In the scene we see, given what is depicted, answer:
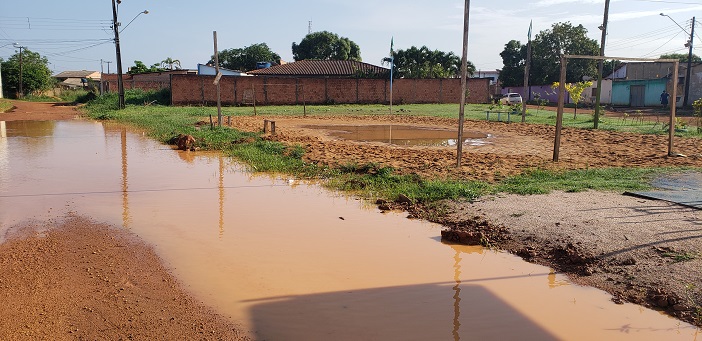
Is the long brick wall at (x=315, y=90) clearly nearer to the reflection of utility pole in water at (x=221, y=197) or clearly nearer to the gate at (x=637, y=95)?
the gate at (x=637, y=95)

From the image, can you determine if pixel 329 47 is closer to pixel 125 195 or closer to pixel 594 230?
pixel 125 195

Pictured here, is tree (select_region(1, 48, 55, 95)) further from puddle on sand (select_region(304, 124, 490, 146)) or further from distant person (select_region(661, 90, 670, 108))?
distant person (select_region(661, 90, 670, 108))

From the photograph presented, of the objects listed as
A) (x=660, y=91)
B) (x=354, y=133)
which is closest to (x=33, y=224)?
(x=354, y=133)

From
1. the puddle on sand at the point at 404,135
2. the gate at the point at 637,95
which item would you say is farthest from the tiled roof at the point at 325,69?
the puddle on sand at the point at 404,135

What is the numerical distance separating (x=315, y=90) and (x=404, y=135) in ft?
87.0

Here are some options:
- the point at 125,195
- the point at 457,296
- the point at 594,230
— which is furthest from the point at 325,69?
the point at 457,296

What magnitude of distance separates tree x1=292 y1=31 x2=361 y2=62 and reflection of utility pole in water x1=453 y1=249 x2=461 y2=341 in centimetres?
6868

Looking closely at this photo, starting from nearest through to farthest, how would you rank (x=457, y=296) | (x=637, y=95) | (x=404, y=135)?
(x=457, y=296) → (x=404, y=135) → (x=637, y=95)

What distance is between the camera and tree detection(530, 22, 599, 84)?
55844 millimetres

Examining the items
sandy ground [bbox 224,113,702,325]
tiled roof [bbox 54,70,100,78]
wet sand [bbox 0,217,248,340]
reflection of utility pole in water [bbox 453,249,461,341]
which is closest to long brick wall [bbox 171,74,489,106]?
sandy ground [bbox 224,113,702,325]

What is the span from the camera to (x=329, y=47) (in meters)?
74.1

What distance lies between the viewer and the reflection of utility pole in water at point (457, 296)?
4473 millimetres

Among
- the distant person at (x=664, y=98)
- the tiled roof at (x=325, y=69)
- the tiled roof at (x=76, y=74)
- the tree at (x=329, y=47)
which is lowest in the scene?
the distant person at (x=664, y=98)

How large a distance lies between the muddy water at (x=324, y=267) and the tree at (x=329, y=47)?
64.8 m
